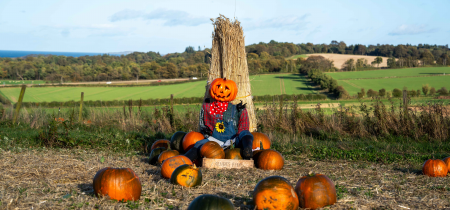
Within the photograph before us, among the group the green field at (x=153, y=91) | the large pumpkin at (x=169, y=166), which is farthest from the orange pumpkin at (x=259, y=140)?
the green field at (x=153, y=91)

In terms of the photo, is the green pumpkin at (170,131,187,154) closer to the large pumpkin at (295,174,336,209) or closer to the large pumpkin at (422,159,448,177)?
the large pumpkin at (295,174,336,209)

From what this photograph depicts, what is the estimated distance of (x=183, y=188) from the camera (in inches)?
163

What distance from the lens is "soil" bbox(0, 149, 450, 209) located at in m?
3.51

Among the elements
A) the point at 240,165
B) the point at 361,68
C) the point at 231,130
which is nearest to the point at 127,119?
the point at 231,130

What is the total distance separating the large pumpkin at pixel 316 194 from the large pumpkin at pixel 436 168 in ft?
8.79

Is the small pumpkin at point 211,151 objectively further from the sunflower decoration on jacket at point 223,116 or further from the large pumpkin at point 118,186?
the large pumpkin at point 118,186

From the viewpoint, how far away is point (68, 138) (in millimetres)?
8062

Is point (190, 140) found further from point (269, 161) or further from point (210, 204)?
point (210, 204)

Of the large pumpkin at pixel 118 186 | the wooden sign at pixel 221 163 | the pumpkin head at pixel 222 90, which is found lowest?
the wooden sign at pixel 221 163

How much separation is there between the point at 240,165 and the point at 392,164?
3.11 meters

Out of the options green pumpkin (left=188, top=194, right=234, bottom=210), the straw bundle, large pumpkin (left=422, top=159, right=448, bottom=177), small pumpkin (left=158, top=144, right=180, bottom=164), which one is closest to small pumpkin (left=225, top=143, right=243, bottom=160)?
small pumpkin (left=158, top=144, right=180, bottom=164)

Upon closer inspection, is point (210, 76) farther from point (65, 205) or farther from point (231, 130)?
point (65, 205)

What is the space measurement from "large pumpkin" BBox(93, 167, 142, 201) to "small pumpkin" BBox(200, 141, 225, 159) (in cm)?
203

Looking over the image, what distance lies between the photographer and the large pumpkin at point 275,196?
11.0 ft
